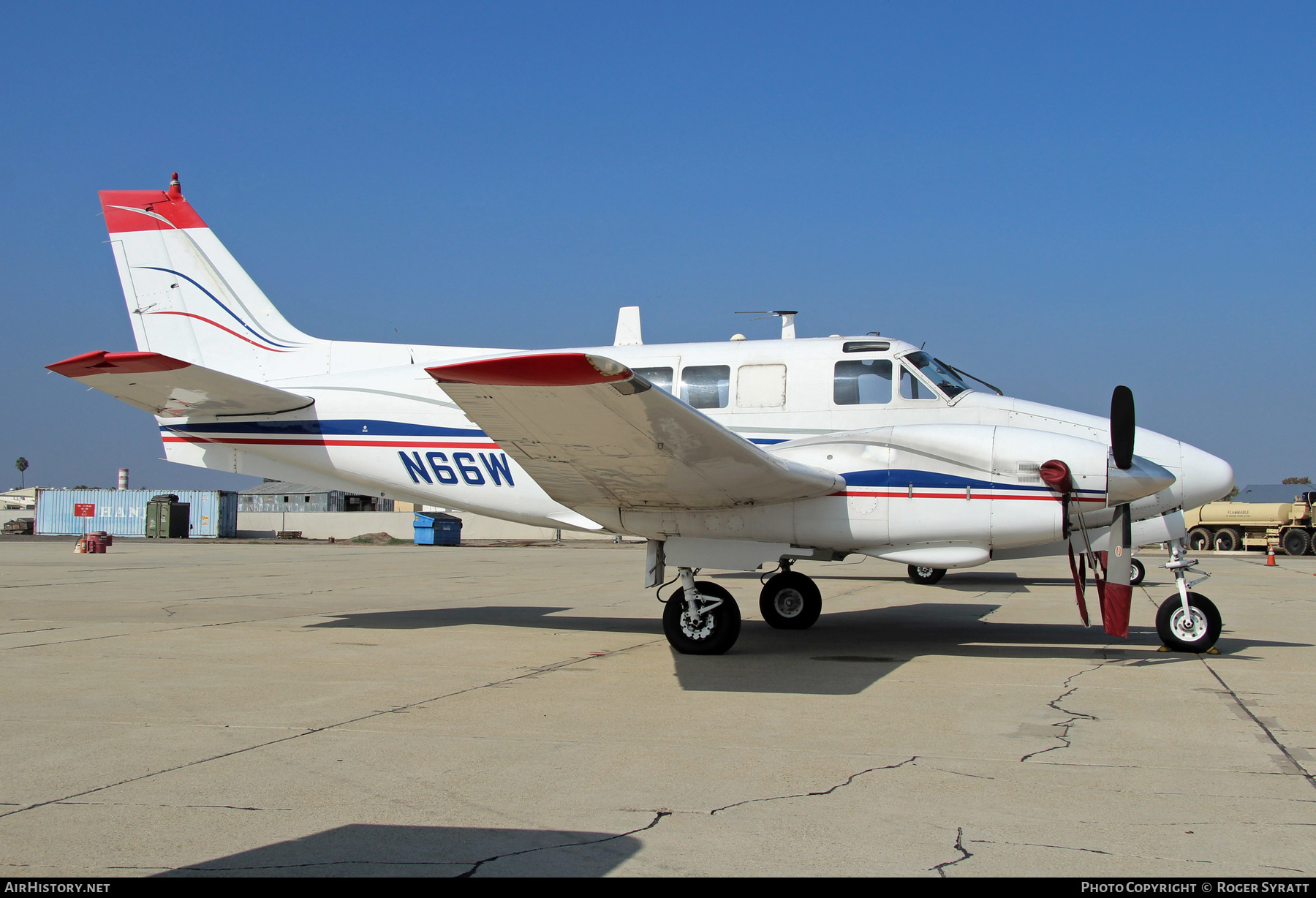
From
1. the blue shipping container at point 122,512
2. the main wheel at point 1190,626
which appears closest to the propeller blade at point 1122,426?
the main wheel at point 1190,626

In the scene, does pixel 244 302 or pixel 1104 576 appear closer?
pixel 1104 576

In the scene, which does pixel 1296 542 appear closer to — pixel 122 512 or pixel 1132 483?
pixel 1132 483

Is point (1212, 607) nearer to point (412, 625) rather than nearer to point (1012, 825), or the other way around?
point (1012, 825)

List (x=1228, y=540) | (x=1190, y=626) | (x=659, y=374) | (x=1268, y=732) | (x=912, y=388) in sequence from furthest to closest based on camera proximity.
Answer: (x=1228, y=540), (x=659, y=374), (x=912, y=388), (x=1190, y=626), (x=1268, y=732)

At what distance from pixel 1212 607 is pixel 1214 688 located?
7.34 feet

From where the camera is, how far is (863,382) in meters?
9.91

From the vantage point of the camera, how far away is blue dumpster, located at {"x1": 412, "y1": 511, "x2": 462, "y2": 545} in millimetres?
43312

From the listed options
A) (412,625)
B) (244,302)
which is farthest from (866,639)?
(244,302)

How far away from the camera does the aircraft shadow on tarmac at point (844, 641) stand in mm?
7734

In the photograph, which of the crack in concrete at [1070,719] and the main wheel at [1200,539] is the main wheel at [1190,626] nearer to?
the crack in concrete at [1070,719]

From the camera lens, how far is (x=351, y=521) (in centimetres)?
5359

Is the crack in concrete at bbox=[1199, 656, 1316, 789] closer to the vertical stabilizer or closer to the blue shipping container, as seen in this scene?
the vertical stabilizer

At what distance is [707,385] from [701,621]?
2792 millimetres

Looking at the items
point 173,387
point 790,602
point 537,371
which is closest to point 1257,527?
point 790,602
